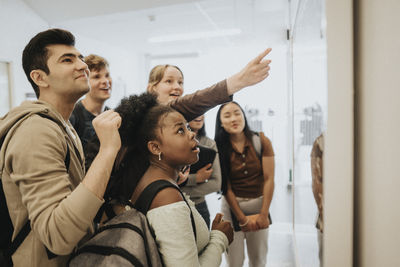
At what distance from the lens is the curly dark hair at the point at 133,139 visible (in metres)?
1.11

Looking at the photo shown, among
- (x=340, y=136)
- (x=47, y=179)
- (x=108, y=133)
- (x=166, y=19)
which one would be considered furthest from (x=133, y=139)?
(x=166, y=19)

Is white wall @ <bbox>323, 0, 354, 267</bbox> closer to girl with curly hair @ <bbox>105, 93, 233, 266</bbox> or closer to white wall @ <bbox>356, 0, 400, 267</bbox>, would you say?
white wall @ <bbox>356, 0, 400, 267</bbox>

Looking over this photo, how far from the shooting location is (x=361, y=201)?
2.87ft

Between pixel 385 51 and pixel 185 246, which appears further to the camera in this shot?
pixel 185 246

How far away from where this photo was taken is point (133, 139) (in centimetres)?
118

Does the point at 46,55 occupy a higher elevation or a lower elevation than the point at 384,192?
higher

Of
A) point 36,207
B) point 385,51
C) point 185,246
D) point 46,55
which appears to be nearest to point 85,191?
point 36,207

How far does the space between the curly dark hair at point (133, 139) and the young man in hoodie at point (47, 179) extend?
0.16 meters

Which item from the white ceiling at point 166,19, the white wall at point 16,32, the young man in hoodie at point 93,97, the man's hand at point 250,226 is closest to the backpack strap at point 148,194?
the young man in hoodie at point 93,97

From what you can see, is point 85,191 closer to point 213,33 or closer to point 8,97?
point 8,97

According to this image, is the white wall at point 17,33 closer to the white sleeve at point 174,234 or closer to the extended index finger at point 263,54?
the extended index finger at point 263,54

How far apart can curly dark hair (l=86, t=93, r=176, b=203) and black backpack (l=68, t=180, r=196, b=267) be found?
0.69 feet

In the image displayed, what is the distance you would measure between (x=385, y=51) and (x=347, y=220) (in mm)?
517

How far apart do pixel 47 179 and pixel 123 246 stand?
0.98ft
